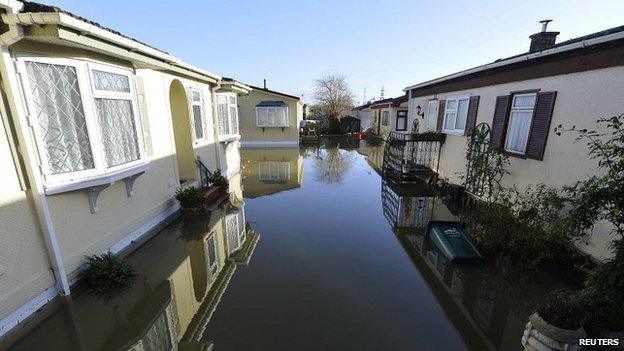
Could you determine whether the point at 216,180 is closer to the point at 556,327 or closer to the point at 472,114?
the point at 556,327

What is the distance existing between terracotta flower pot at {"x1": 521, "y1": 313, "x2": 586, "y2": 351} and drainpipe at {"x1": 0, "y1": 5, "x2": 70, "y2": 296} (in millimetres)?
5643

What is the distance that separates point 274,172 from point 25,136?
9.32m

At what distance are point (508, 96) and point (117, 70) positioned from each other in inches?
331

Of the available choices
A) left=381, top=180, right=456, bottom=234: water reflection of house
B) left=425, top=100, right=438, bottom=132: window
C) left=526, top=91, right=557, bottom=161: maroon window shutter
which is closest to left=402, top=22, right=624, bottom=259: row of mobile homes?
A: left=526, top=91, right=557, bottom=161: maroon window shutter

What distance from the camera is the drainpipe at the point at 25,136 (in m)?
2.90

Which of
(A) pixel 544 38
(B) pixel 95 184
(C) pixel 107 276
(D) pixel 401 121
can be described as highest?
(A) pixel 544 38

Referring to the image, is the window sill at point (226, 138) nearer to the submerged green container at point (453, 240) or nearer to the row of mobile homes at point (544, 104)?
the submerged green container at point (453, 240)

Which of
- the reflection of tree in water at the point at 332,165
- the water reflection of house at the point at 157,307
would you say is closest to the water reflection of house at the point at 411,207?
the reflection of tree in water at the point at 332,165

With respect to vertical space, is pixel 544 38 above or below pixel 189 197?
above

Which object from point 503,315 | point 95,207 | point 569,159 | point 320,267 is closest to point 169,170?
point 95,207

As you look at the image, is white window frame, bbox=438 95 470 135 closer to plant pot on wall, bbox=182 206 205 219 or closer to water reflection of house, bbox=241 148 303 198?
water reflection of house, bbox=241 148 303 198

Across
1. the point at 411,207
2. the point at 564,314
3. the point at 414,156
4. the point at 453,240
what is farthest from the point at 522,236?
the point at 414,156

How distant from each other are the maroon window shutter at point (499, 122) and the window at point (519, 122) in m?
0.12

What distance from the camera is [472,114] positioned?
8383 millimetres
